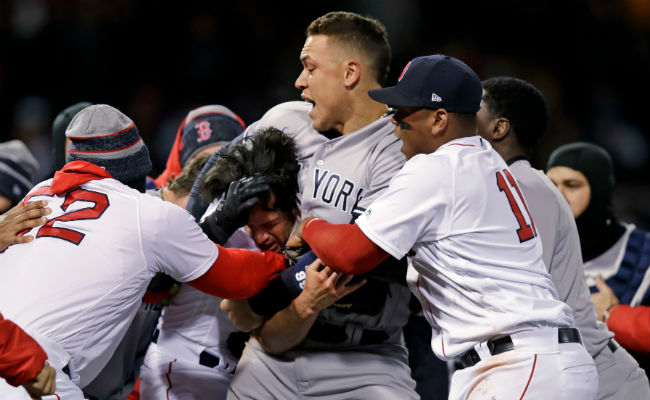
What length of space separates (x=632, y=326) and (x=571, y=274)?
98 centimetres

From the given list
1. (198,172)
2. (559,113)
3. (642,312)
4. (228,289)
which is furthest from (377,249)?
(559,113)

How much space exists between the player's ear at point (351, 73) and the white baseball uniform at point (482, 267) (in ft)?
2.93

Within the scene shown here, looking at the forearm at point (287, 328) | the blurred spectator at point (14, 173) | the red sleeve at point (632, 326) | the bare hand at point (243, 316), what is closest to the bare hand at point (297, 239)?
the forearm at point (287, 328)

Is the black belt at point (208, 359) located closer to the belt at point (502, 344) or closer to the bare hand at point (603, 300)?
the belt at point (502, 344)

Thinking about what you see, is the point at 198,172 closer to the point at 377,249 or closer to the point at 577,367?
the point at 377,249

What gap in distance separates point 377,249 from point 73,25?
6255 millimetres

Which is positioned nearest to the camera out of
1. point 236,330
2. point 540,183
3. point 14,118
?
point 540,183

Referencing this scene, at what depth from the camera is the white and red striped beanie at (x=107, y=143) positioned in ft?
10.6

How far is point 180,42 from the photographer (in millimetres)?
8273

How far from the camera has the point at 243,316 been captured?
3.50 m

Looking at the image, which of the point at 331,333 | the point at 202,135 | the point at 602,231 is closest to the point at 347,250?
the point at 331,333

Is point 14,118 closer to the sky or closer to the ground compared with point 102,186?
closer to the ground

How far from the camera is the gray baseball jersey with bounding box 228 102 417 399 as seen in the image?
349 centimetres

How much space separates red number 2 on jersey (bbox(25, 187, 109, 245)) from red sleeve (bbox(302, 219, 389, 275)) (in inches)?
33.6
